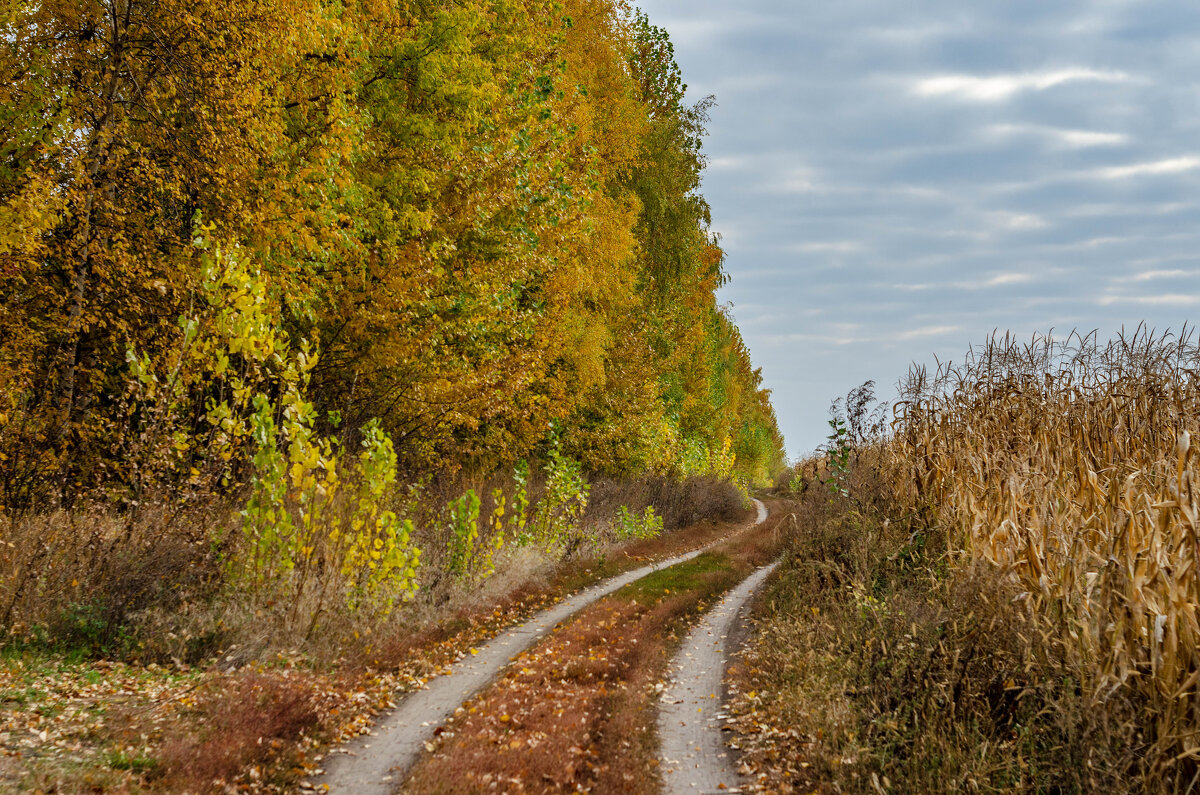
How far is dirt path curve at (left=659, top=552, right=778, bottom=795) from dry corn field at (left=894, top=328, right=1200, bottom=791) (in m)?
2.84

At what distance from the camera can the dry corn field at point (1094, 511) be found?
4.85 m

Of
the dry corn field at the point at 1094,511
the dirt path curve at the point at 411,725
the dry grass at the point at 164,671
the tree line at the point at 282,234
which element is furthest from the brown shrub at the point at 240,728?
the dry corn field at the point at 1094,511

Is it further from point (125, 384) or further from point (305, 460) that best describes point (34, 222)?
point (305, 460)

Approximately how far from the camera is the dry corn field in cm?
485

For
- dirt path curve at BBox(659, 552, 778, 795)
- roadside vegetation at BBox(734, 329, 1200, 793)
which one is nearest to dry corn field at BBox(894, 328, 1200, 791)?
roadside vegetation at BBox(734, 329, 1200, 793)

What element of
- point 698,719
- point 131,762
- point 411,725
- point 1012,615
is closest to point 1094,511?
point 1012,615

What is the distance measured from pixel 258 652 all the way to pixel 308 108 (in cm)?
828

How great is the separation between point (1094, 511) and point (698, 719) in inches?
179

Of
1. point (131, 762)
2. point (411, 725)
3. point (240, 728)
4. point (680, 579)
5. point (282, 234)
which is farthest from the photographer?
point (680, 579)

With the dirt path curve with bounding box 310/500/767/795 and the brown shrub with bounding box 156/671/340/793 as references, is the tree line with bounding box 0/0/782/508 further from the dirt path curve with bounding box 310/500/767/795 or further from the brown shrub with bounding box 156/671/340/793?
the dirt path curve with bounding box 310/500/767/795

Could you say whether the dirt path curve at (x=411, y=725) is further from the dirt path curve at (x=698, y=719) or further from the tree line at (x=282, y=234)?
the tree line at (x=282, y=234)

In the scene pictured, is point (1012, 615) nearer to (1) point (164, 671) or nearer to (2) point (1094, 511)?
(2) point (1094, 511)

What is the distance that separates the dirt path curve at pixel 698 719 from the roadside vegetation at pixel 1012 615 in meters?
0.29

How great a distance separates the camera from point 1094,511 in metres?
7.50
